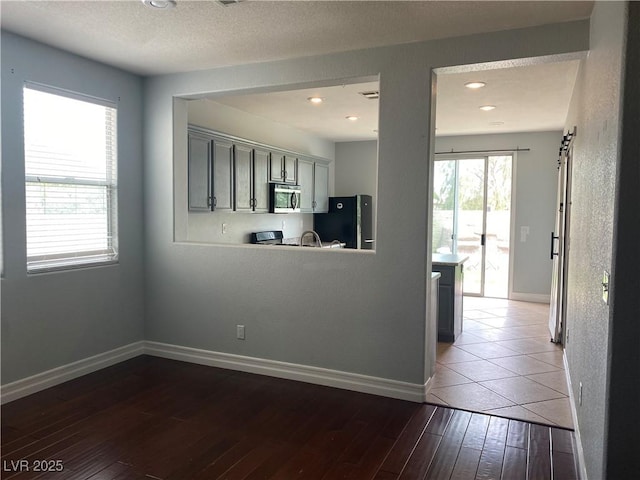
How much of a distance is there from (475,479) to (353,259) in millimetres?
1616

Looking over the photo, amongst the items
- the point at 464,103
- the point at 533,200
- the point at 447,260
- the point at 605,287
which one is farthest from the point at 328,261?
the point at 533,200

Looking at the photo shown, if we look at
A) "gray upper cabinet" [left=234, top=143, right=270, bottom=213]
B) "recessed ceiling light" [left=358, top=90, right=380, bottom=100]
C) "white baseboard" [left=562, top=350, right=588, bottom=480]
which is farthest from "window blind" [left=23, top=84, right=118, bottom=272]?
"white baseboard" [left=562, top=350, right=588, bottom=480]

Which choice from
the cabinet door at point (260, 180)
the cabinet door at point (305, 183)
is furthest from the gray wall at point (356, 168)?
the cabinet door at point (260, 180)

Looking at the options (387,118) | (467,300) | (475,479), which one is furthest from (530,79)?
(467,300)

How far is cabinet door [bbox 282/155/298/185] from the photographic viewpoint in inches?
235

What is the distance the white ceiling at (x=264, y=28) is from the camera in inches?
105

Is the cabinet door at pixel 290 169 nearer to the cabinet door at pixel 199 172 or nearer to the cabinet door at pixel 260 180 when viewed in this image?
the cabinet door at pixel 260 180

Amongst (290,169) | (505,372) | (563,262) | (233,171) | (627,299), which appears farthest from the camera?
(290,169)

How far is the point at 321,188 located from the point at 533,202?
123 inches

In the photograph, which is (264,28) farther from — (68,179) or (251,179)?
(251,179)

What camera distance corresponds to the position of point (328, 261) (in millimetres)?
3541

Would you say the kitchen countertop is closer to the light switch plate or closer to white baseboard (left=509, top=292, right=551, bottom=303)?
white baseboard (left=509, top=292, right=551, bottom=303)

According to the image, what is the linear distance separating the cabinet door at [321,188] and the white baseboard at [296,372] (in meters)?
3.34

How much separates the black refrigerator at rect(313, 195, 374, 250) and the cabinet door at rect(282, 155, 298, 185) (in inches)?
51.5
